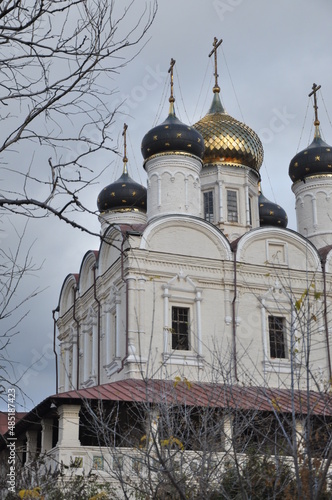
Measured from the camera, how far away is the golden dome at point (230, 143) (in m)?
22.1

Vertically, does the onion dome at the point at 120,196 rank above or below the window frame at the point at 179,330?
above

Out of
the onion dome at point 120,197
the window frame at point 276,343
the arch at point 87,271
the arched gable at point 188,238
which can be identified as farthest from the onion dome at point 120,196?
the window frame at point 276,343

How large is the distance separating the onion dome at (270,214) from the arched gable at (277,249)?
6283 millimetres

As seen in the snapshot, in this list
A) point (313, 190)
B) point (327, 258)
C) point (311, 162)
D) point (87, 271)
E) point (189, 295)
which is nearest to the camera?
point (189, 295)

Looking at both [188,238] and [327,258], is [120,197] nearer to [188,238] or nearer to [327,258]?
[188,238]

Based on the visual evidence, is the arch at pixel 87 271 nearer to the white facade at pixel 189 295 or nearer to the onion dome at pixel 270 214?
the white facade at pixel 189 295

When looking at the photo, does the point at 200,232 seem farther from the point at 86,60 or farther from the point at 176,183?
the point at 86,60

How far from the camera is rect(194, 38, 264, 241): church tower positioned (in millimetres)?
21484

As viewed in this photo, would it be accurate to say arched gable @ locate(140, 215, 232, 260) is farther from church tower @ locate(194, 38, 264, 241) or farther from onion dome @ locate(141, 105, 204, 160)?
church tower @ locate(194, 38, 264, 241)

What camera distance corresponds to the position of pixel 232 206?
71.3 feet

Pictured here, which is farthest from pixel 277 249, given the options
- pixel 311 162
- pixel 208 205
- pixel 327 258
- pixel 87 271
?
pixel 87 271

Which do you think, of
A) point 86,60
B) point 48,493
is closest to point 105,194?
point 48,493

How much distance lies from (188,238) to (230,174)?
14.6 ft

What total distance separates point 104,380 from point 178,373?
2054 mm
